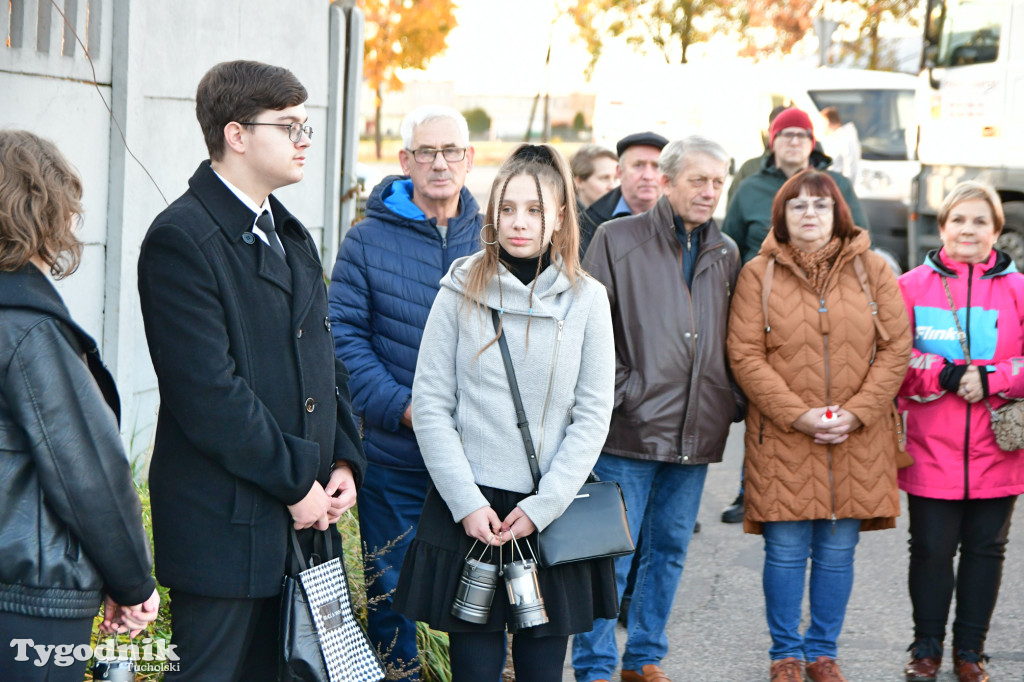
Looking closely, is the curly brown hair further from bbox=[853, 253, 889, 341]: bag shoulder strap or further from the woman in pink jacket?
the woman in pink jacket

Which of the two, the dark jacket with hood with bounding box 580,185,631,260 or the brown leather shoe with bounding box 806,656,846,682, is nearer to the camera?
the brown leather shoe with bounding box 806,656,846,682

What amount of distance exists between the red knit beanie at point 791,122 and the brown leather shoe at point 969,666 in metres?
2.90

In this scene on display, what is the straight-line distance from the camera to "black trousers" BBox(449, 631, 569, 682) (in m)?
3.33

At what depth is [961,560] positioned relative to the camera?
14.8ft

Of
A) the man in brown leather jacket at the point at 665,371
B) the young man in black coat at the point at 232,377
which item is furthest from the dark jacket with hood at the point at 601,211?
the young man in black coat at the point at 232,377

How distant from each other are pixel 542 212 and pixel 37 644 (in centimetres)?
178

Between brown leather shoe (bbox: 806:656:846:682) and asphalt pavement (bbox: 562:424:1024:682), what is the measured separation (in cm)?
19

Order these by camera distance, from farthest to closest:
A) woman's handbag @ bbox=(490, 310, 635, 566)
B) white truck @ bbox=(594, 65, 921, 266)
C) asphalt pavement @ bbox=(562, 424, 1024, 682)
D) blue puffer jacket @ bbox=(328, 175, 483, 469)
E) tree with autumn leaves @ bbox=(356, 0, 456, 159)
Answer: tree with autumn leaves @ bbox=(356, 0, 456, 159)
white truck @ bbox=(594, 65, 921, 266)
asphalt pavement @ bbox=(562, 424, 1024, 682)
blue puffer jacket @ bbox=(328, 175, 483, 469)
woman's handbag @ bbox=(490, 310, 635, 566)

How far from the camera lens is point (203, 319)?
2711 mm

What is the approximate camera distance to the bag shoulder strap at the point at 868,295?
4320 millimetres

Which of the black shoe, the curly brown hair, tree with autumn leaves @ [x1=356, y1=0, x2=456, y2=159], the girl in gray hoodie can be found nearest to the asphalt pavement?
the black shoe

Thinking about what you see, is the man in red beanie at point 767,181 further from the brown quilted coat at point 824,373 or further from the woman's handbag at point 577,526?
the woman's handbag at point 577,526

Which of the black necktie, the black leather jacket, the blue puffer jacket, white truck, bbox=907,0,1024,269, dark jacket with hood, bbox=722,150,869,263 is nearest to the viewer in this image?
the black leather jacket

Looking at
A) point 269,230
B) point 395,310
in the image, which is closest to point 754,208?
point 395,310
